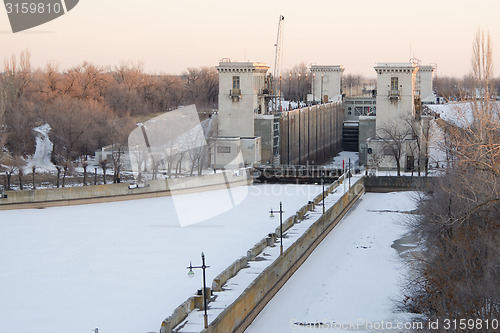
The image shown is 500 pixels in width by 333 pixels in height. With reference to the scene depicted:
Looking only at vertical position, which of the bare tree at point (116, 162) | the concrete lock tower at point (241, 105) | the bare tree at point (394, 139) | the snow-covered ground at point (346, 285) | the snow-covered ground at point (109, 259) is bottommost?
the snow-covered ground at point (346, 285)

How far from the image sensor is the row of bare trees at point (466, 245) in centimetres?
1608

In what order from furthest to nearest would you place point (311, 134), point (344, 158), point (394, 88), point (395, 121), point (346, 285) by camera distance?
point (344, 158) < point (311, 134) < point (394, 88) < point (395, 121) < point (346, 285)

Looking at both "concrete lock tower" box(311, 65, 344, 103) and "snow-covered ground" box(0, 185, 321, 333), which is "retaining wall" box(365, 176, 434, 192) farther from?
"concrete lock tower" box(311, 65, 344, 103)

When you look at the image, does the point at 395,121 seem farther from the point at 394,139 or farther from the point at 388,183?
the point at 388,183

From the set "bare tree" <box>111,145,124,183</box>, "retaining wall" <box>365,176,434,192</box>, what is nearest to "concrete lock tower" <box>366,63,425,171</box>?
"retaining wall" <box>365,176,434,192</box>

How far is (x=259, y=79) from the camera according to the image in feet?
172

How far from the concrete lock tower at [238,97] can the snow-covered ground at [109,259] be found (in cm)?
1190

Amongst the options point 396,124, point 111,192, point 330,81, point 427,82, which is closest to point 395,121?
point 396,124

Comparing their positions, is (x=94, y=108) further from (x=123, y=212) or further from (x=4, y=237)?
(x=4, y=237)

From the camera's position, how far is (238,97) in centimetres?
5078

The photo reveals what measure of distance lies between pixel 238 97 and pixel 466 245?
3225 centimetres

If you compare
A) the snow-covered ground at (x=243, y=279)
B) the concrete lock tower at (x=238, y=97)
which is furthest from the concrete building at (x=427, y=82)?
the snow-covered ground at (x=243, y=279)

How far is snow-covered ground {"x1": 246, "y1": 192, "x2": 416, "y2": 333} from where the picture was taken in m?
20.6

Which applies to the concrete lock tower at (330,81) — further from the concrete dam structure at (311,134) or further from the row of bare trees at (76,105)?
the row of bare trees at (76,105)
